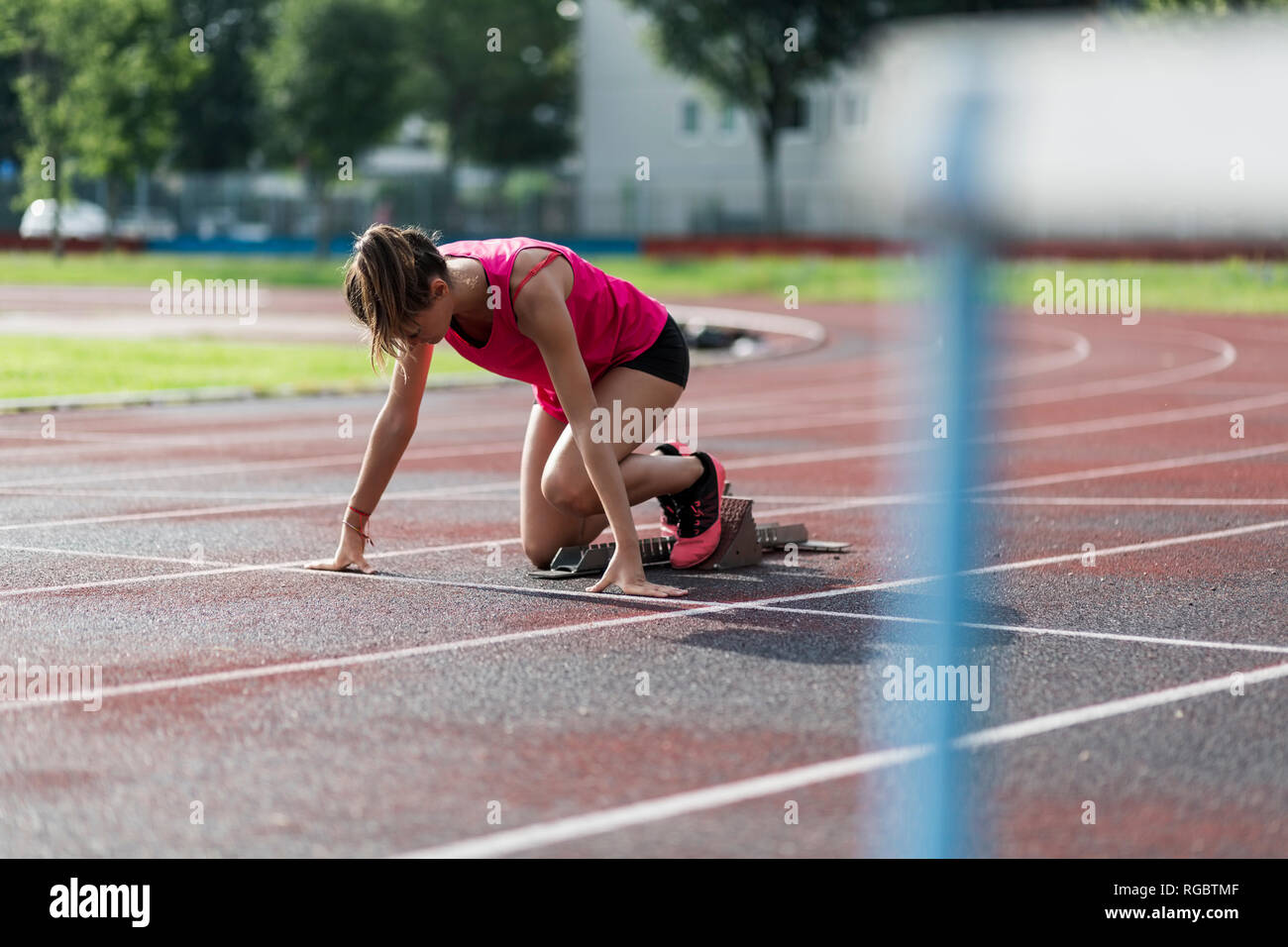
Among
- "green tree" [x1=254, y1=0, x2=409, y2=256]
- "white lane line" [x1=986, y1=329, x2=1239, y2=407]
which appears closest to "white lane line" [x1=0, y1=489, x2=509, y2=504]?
"white lane line" [x1=986, y1=329, x2=1239, y2=407]

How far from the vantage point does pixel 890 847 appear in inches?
161

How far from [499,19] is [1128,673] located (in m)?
80.7

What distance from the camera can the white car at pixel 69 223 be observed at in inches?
2218

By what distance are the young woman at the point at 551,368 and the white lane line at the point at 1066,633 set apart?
658mm

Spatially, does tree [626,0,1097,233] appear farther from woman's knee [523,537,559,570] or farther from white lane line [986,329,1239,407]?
woman's knee [523,537,559,570]

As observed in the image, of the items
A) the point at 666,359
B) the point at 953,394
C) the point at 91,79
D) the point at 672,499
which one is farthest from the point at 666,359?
the point at 91,79

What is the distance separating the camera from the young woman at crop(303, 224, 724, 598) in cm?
660

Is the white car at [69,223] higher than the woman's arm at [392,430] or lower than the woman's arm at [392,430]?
higher

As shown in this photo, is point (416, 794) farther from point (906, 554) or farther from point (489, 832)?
point (906, 554)

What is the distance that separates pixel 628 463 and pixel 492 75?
76832 mm

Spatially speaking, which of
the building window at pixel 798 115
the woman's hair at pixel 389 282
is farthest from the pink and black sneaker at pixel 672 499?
the building window at pixel 798 115

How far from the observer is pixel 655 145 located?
2667 inches

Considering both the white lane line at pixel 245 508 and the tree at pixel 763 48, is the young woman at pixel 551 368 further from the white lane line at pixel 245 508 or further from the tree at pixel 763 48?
the tree at pixel 763 48
